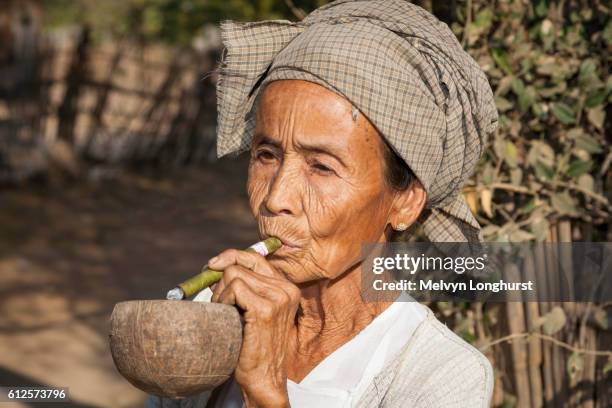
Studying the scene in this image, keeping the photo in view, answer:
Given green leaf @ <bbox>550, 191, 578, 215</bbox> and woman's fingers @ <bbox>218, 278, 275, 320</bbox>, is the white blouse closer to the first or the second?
woman's fingers @ <bbox>218, 278, 275, 320</bbox>

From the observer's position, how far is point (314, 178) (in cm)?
227

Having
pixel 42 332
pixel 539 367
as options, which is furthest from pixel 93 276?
pixel 539 367

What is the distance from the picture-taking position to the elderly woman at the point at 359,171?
2.22 meters

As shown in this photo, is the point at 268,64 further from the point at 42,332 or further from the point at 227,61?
the point at 42,332

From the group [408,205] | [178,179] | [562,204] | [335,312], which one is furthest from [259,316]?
[178,179]

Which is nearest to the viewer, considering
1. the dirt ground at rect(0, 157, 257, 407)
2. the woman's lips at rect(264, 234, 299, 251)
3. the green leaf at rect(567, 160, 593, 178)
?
the woman's lips at rect(264, 234, 299, 251)

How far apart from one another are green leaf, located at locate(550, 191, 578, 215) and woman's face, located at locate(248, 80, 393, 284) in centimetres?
115

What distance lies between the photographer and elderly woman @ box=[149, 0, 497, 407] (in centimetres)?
222

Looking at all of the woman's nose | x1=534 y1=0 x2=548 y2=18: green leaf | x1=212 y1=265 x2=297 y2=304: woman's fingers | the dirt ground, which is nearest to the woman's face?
the woman's nose

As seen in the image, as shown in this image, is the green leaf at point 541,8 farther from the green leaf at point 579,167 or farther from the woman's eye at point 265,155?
the woman's eye at point 265,155

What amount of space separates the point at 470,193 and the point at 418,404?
1272 mm

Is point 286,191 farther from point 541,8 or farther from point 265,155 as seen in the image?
point 541,8

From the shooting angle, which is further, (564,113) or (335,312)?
(564,113)

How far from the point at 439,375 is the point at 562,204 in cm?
128
